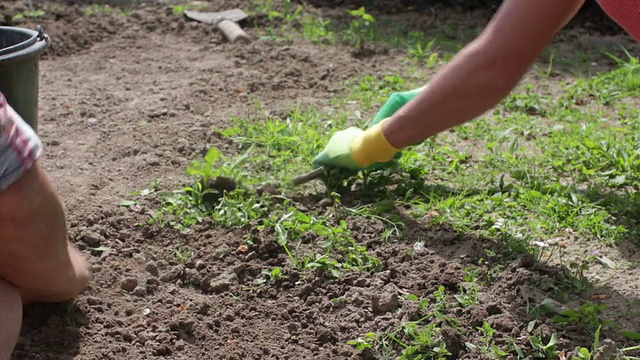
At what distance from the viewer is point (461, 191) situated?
336 cm

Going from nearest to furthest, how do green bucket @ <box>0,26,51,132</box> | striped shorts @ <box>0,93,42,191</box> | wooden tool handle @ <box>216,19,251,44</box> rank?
1. striped shorts @ <box>0,93,42,191</box>
2. green bucket @ <box>0,26,51,132</box>
3. wooden tool handle @ <box>216,19,251,44</box>

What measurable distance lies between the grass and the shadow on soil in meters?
0.49

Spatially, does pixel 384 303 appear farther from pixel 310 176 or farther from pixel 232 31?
pixel 232 31

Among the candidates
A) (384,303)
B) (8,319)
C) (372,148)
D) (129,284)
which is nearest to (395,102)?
(372,148)

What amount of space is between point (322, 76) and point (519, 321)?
2292 millimetres

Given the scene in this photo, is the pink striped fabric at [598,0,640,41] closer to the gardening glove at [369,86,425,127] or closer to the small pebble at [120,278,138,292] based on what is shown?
the gardening glove at [369,86,425,127]

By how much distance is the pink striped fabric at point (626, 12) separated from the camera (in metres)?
2.49

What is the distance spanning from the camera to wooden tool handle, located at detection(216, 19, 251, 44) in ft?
16.5

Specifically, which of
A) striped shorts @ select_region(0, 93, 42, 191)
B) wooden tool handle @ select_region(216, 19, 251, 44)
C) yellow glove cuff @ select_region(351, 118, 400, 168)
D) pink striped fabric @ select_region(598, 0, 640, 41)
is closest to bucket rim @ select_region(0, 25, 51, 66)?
striped shorts @ select_region(0, 93, 42, 191)

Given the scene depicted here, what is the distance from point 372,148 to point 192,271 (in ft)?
2.75

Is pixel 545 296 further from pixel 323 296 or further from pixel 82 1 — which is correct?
pixel 82 1

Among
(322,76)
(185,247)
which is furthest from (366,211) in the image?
(322,76)

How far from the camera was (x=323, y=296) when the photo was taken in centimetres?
271

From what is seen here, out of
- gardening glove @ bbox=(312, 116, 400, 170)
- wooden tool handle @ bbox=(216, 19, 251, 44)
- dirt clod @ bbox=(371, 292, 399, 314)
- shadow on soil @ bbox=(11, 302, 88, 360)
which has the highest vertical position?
gardening glove @ bbox=(312, 116, 400, 170)
